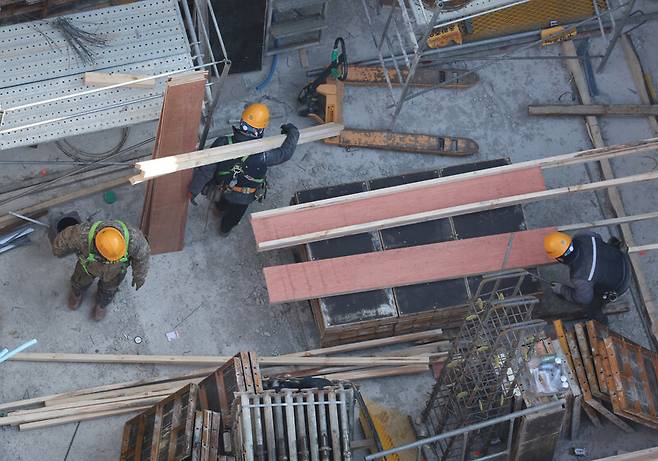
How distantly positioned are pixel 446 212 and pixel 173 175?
10.5 feet

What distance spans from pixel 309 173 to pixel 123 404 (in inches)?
147

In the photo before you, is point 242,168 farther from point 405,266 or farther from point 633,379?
point 633,379

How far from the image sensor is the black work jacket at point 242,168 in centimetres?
1247

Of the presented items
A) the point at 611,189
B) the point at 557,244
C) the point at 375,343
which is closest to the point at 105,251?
Answer: the point at 375,343

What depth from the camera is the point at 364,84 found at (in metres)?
14.4

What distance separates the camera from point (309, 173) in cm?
1397

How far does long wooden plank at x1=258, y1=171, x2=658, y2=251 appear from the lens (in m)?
12.8

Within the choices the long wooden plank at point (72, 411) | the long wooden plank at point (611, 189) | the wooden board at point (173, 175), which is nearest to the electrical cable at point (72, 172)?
the wooden board at point (173, 175)

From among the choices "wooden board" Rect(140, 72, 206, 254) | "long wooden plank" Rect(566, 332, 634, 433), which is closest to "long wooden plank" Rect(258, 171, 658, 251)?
"wooden board" Rect(140, 72, 206, 254)

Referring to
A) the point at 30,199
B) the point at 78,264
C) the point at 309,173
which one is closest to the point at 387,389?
the point at 309,173

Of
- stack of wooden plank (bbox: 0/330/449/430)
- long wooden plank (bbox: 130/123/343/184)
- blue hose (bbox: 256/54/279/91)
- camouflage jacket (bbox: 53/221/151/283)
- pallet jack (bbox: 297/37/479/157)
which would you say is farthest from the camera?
blue hose (bbox: 256/54/279/91)

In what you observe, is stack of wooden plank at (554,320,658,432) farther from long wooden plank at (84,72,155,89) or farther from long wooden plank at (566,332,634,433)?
long wooden plank at (84,72,155,89)

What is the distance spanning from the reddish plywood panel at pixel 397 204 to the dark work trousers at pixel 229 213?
0.45m

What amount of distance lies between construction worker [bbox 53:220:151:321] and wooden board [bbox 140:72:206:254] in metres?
0.94
